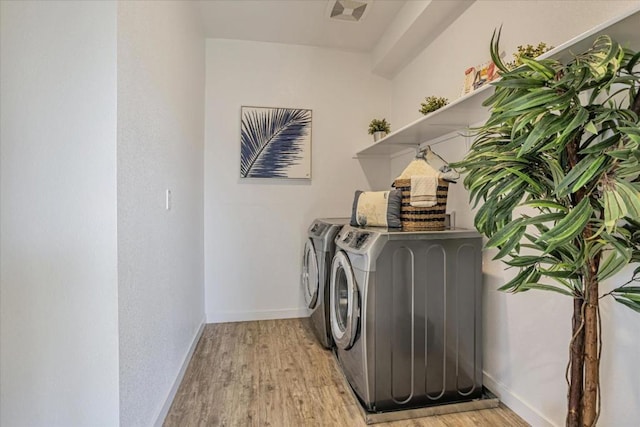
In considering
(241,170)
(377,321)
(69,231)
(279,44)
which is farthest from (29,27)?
(279,44)

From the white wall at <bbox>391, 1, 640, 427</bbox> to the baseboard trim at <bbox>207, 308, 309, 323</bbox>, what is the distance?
1768 millimetres

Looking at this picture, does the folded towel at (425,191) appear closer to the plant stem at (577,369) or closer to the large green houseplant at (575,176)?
the large green houseplant at (575,176)

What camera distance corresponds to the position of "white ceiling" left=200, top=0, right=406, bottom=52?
8.30ft

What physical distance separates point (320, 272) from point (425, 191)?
107 cm

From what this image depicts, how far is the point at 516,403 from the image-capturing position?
169cm

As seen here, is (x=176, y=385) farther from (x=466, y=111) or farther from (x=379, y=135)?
(x=379, y=135)

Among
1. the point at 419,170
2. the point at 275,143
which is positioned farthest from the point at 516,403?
the point at 275,143

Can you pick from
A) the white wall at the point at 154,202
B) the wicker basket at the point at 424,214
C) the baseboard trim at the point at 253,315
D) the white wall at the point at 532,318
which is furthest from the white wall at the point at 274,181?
the wicker basket at the point at 424,214

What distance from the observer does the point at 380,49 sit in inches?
119

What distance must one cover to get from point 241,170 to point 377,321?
6.62 ft

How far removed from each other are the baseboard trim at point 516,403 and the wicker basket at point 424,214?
0.95 m

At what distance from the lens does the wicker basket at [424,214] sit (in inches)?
68.7

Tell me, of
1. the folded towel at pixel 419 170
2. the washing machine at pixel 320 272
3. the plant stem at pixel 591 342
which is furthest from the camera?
the washing machine at pixel 320 272

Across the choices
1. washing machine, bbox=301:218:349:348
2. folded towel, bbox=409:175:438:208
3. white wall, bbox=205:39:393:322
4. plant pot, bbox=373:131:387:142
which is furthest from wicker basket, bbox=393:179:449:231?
white wall, bbox=205:39:393:322
